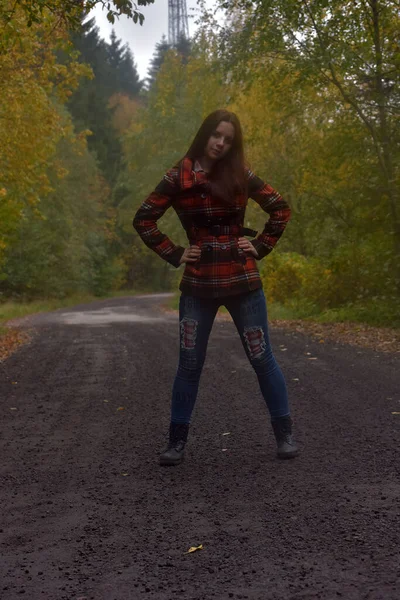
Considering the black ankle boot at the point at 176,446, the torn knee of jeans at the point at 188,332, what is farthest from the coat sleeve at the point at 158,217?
the black ankle boot at the point at 176,446

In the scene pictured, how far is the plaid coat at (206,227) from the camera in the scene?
4727 millimetres

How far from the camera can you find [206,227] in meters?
4.80

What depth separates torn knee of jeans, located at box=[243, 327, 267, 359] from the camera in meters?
4.91

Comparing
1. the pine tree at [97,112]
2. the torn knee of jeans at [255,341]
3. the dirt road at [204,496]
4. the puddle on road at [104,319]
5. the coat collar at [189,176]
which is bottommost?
the puddle on road at [104,319]

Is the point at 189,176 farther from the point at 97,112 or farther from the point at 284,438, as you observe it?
the point at 97,112

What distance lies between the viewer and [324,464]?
4707mm

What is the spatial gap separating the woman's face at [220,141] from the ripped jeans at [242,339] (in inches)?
34.7

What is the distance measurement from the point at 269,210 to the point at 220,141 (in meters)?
0.57

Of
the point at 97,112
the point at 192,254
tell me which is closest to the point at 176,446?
the point at 192,254

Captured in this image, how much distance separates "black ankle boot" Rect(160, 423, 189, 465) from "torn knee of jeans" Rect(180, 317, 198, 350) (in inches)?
21.3

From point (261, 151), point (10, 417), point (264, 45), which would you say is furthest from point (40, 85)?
point (10, 417)

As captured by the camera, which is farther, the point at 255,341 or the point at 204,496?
the point at 255,341

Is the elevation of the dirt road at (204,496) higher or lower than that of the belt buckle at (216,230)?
lower

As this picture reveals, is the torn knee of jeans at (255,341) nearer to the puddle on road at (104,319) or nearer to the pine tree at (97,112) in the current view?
the puddle on road at (104,319)
